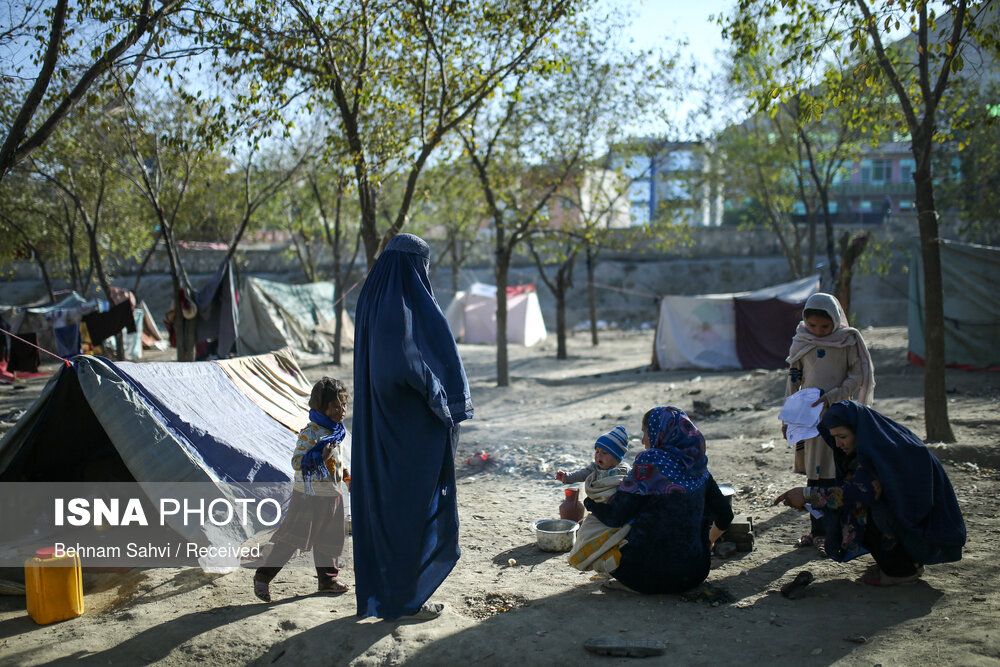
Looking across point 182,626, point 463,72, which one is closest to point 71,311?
point 463,72

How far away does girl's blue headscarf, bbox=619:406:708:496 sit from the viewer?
3.44 meters

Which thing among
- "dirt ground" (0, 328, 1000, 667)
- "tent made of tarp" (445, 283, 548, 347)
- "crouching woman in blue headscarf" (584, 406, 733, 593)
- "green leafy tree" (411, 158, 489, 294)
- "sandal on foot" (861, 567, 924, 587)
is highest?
"green leafy tree" (411, 158, 489, 294)

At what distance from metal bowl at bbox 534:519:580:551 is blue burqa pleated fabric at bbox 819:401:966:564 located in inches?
69.3

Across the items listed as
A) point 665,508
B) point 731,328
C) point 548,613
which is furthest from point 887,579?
point 731,328

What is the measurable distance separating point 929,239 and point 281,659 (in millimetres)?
6154

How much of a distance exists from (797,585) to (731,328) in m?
12.2

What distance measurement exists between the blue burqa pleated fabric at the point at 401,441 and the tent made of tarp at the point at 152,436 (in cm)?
138

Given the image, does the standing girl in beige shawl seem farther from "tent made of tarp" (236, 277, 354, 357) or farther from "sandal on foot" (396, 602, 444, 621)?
"tent made of tarp" (236, 277, 354, 357)

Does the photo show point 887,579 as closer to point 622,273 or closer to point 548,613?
point 548,613

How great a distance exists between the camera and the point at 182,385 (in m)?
5.02

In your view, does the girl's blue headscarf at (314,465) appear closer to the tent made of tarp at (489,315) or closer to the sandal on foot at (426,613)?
the sandal on foot at (426,613)

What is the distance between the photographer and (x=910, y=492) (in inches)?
132

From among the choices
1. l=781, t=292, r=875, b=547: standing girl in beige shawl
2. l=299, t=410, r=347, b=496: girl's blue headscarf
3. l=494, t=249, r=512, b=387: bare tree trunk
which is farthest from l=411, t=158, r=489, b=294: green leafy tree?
l=299, t=410, r=347, b=496: girl's blue headscarf

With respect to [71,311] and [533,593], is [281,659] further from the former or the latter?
[71,311]
